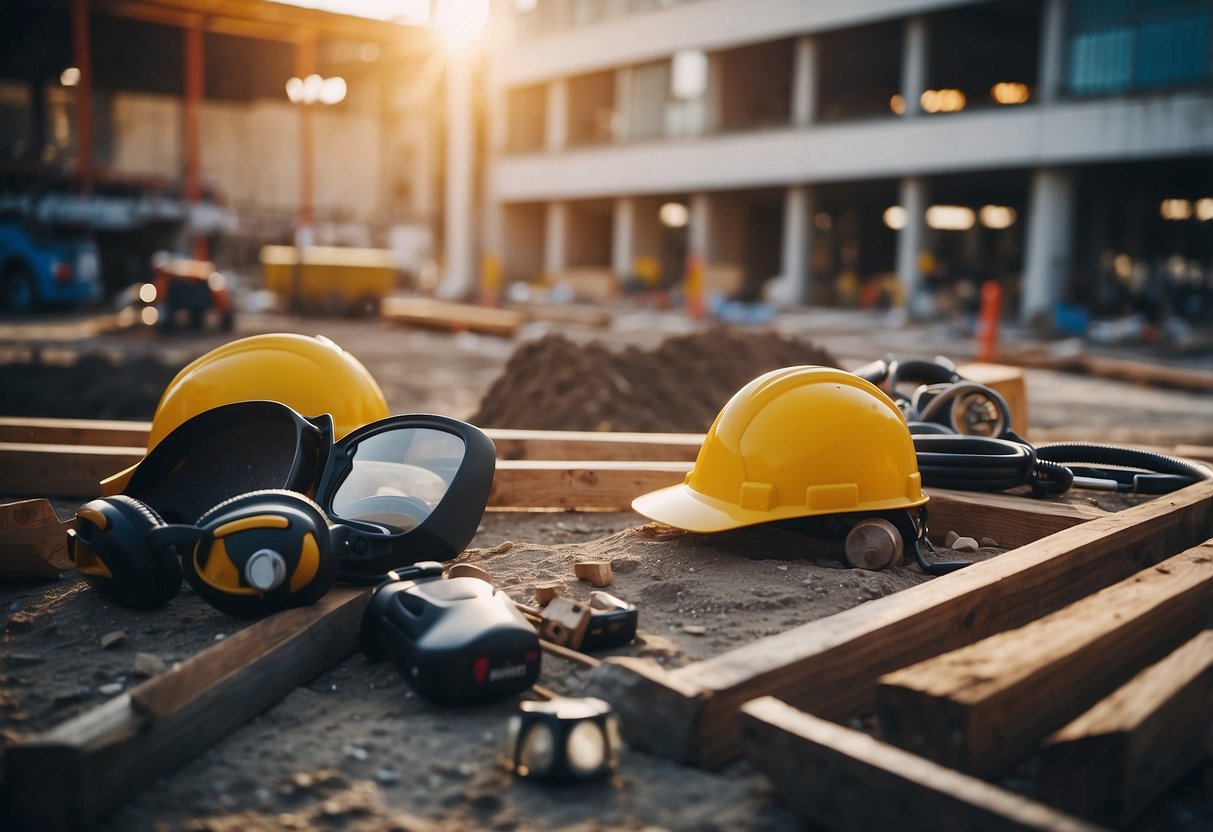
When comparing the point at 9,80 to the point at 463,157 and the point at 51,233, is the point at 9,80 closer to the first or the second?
the point at 463,157

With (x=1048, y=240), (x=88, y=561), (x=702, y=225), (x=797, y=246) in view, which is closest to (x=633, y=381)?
(x=88, y=561)

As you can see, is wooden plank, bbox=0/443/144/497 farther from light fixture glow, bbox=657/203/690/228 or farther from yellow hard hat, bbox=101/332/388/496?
light fixture glow, bbox=657/203/690/228

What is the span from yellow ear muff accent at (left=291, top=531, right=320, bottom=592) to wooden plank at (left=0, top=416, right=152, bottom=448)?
121 inches

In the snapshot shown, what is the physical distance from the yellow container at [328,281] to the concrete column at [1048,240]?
14.0 meters

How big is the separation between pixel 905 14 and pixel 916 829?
2593 cm

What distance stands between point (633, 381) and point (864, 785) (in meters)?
6.00

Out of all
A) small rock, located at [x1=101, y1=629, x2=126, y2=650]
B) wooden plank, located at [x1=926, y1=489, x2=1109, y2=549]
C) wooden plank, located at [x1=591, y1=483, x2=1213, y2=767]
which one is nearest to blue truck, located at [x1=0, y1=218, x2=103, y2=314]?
small rock, located at [x1=101, y1=629, x2=126, y2=650]

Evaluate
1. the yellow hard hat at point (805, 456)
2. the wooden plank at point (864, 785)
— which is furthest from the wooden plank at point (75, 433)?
the wooden plank at point (864, 785)

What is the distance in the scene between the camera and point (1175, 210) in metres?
28.4

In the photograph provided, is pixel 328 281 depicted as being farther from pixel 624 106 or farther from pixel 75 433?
pixel 75 433

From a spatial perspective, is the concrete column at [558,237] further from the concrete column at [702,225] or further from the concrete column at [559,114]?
the concrete column at [702,225]

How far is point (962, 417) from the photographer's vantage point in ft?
17.7

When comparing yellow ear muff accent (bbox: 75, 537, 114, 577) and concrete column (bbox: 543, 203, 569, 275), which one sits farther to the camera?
concrete column (bbox: 543, 203, 569, 275)

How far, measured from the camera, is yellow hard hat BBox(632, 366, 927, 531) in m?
3.86
